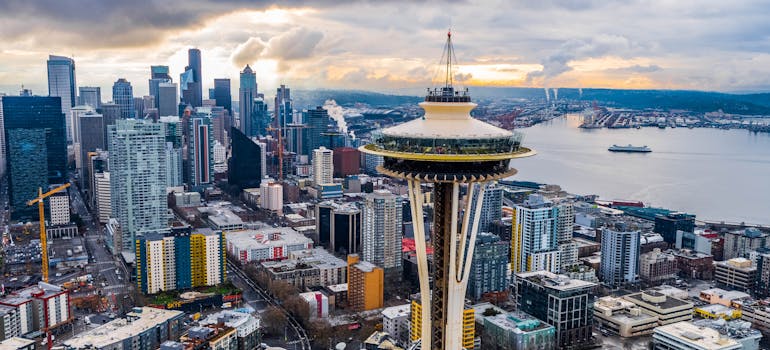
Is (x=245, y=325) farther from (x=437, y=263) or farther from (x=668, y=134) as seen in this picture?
(x=668, y=134)

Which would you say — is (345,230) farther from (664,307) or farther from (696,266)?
(696,266)

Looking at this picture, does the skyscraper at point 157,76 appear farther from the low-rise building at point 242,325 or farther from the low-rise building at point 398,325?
the low-rise building at point 398,325

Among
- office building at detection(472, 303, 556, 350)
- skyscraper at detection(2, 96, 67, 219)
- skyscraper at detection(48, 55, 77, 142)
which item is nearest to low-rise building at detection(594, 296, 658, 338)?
office building at detection(472, 303, 556, 350)

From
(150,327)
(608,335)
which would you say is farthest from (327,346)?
(608,335)

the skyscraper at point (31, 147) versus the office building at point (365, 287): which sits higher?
the skyscraper at point (31, 147)

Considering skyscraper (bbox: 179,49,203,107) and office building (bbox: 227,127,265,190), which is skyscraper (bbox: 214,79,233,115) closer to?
skyscraper (bbox: 179,49,203,107)

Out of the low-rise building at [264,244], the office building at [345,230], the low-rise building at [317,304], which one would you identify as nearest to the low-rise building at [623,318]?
the low-rise building at [317,304]
